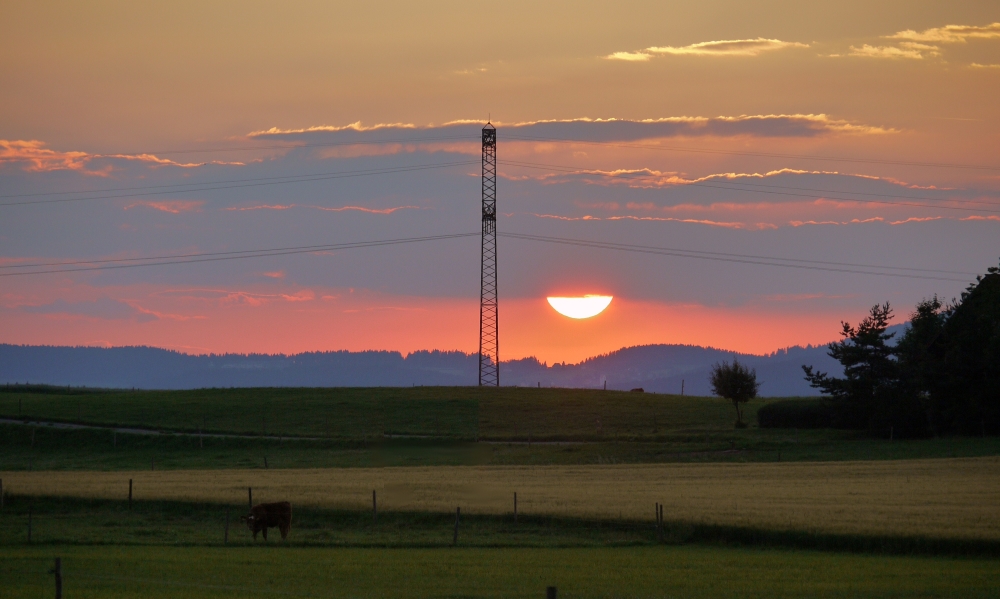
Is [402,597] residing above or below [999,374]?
below

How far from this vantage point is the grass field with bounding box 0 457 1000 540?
35.8 metres

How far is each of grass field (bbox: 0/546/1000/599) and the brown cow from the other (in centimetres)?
254

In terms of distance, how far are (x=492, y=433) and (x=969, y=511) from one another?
5046cm

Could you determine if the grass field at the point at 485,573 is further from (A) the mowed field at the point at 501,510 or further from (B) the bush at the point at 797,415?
(B) the bush at the point at 797,415

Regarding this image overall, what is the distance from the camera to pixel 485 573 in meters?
27.6

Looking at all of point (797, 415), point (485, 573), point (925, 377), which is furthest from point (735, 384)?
point (485, 573)

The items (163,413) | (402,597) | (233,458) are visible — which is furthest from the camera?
(163,413)

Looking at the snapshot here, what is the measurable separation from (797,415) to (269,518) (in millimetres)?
58116

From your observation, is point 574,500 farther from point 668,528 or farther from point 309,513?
point 309,513

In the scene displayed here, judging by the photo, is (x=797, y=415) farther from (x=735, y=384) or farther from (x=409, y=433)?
(x=409, y=433)

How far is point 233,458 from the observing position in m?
70.5

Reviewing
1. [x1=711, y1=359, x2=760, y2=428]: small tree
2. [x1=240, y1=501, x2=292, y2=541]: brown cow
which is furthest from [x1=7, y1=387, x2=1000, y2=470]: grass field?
[x1=240, y1=501, x2=292, y2=541]: brown cow

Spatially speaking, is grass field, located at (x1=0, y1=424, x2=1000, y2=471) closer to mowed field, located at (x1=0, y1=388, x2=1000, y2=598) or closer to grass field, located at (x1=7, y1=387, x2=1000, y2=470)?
grass field, located at (x1=7, y1=387, x2=1000, y2=470)

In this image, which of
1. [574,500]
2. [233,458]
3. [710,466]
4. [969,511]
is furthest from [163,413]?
[969,511]
